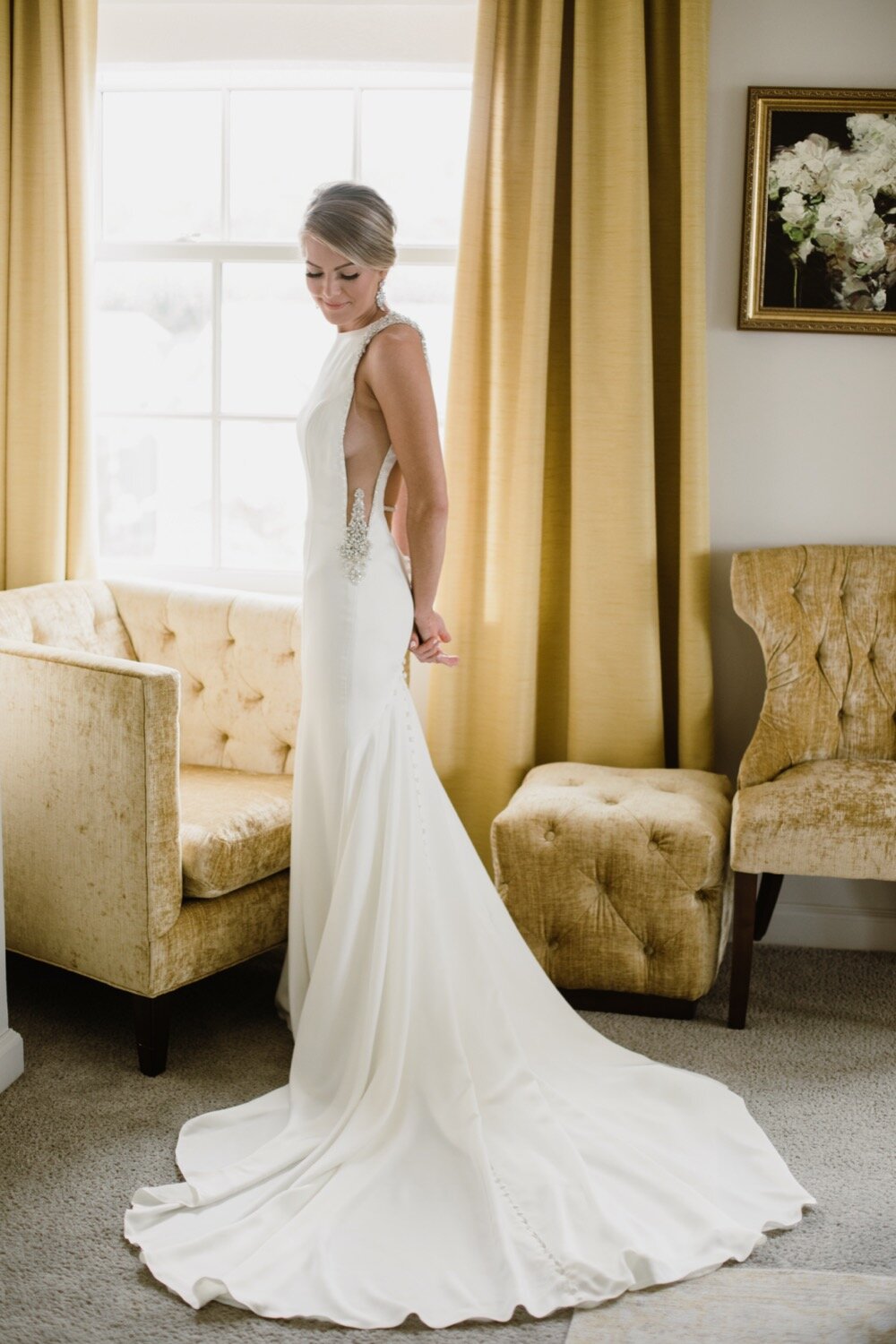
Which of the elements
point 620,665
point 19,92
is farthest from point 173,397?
point 620,665

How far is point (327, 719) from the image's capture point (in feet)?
7.56

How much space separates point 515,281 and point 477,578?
723mm

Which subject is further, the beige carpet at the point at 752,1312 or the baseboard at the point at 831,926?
the baseboard at the point at 831,926

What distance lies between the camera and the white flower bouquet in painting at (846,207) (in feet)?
9.89

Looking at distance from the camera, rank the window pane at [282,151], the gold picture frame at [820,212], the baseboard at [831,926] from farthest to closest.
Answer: the window pane at [282,151] → the baseboard at [831,926] → the gold picture frame at [820,212]

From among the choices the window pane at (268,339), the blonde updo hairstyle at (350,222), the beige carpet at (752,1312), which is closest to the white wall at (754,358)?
the window pane at (268,339)

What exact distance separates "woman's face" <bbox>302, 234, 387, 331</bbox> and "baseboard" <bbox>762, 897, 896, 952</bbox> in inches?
75.5

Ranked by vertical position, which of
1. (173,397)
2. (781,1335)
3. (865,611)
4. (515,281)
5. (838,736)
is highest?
(515,281)

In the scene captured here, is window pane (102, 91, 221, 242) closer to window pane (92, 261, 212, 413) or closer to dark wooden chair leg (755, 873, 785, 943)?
window pane (92, 261, 212, 413)

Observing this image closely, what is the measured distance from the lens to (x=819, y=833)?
2590 millimetres

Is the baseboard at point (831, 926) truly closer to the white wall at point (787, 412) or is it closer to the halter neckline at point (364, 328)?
the white wall at point (787, 412)

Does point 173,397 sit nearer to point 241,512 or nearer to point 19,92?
point 241,512

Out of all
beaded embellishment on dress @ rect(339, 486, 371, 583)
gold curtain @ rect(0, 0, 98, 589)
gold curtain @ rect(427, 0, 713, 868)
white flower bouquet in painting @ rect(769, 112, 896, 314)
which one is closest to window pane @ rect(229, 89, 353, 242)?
gold curtain @ rect(0, 0, 98, 589)

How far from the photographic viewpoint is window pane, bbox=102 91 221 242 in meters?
3.42
